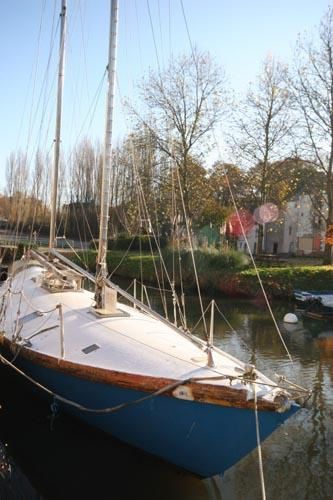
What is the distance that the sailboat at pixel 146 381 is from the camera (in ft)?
19.4

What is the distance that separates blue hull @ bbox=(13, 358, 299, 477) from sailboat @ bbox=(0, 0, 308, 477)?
13 millimetres

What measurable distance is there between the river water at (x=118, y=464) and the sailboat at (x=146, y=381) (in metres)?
0.49

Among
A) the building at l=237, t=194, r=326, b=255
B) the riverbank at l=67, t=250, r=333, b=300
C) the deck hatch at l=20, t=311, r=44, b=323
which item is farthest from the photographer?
the building at l=237, t=194, r=326, b=255

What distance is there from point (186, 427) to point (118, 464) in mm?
1704

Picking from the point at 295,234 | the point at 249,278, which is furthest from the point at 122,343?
the point at 295,234

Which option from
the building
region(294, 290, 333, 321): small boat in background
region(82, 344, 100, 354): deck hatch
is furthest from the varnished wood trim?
the building

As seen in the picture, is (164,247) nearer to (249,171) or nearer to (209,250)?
(209,250)

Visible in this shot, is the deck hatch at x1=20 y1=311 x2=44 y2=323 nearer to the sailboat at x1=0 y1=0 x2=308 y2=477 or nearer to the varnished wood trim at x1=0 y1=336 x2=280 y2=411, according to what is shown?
the sailboat at x1=0 y1=0 x2=308 y2=477

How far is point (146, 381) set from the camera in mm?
6254

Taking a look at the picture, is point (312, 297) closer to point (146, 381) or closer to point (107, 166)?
point (107, 166)

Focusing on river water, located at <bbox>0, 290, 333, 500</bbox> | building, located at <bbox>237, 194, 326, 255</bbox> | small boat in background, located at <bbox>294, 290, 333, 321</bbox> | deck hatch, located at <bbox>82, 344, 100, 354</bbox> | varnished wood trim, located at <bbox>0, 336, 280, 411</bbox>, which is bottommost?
river water, located at <bbox>0, 290, 333, 500</bbox>

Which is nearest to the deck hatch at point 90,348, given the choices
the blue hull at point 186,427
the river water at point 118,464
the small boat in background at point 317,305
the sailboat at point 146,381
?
the sailboat at point 146,381

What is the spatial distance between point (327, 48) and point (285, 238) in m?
26.2

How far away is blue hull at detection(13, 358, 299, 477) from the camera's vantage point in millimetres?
5906
